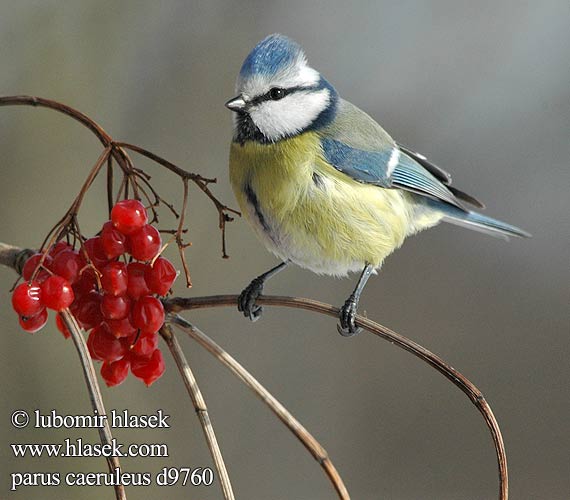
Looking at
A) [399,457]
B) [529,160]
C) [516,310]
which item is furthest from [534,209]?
[399,457]

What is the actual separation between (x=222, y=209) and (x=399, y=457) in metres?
1.89

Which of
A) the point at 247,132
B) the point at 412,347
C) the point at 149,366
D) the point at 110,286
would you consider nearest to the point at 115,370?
the point at 149,366

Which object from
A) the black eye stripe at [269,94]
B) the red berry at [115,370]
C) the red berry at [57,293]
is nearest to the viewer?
the red berry at [57,293]

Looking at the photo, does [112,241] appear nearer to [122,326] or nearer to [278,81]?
[122,326]

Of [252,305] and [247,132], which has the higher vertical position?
[247,132]

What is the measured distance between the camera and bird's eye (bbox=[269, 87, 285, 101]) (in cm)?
130

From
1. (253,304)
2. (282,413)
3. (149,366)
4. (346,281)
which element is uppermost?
(346,281)

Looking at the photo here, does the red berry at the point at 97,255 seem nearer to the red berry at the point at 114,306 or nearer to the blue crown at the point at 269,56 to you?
the red berry at the point at 114,306

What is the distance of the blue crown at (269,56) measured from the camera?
1242 millimetres

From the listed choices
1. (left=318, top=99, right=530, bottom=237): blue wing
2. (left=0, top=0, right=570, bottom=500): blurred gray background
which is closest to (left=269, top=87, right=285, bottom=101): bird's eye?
(left=318, top=99, right=530, bottom=237): blue wing

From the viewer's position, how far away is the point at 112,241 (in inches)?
35.7

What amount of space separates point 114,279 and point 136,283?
35mm

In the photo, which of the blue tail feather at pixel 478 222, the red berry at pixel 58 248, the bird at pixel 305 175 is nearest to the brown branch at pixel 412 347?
the red berry at pixel 58 248

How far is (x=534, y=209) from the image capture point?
300cm
